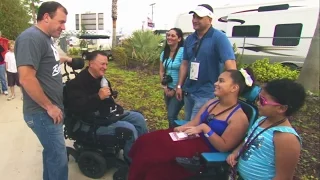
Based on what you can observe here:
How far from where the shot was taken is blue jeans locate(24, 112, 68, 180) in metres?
2.02

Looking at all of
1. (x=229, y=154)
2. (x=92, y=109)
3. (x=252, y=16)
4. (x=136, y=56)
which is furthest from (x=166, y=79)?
(x=252, y=16)

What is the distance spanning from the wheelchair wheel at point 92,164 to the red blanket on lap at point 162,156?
71cm

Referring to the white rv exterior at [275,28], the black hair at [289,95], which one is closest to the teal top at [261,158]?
the black hair at [289,95]

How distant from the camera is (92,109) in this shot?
250 cm

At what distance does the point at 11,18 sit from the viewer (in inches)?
640

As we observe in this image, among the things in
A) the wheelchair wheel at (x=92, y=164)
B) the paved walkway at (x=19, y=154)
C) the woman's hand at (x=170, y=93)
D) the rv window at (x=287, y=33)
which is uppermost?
the rv window at (x=287, y=33)

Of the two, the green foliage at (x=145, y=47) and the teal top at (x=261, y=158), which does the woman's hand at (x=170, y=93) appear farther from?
the green foliage at (x=145, y=47)

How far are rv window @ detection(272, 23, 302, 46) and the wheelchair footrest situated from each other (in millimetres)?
8011

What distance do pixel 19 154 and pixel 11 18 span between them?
1606cm

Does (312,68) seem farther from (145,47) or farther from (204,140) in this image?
(145,47)

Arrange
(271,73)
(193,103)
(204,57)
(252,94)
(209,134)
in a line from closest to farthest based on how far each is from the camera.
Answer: (209,134) → (252,94) → (204,57) → (193,103) → (271,73)

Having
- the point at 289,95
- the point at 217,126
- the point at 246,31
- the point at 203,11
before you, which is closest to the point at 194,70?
the point at 203,11

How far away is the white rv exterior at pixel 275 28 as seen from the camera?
8461 mm

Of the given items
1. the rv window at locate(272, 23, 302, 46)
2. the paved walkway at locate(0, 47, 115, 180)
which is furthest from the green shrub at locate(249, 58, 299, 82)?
the paved walkway at locate(0, 47, 115, 180)
